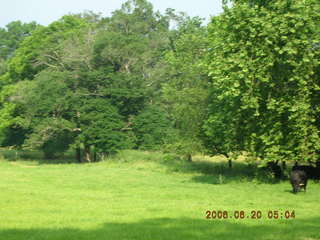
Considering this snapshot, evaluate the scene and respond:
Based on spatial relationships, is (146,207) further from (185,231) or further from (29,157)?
(29,157)

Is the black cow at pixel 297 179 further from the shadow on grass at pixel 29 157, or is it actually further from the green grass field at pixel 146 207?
the shadow on grass at pixel 29 157

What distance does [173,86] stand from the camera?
184 ft

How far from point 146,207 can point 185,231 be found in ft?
18.2

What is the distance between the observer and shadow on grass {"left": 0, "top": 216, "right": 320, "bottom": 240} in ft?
45.2

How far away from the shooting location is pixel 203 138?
3756cm

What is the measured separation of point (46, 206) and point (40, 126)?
108 feet

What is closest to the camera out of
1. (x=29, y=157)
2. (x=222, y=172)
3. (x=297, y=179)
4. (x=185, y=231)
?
(x=185, y=231)

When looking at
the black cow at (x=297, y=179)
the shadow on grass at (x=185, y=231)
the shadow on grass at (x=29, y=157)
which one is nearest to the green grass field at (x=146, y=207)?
the shadow on grass at (x=185, y=231)

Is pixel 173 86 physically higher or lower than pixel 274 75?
A: higher

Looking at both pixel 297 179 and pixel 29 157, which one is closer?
pixel 297 179
